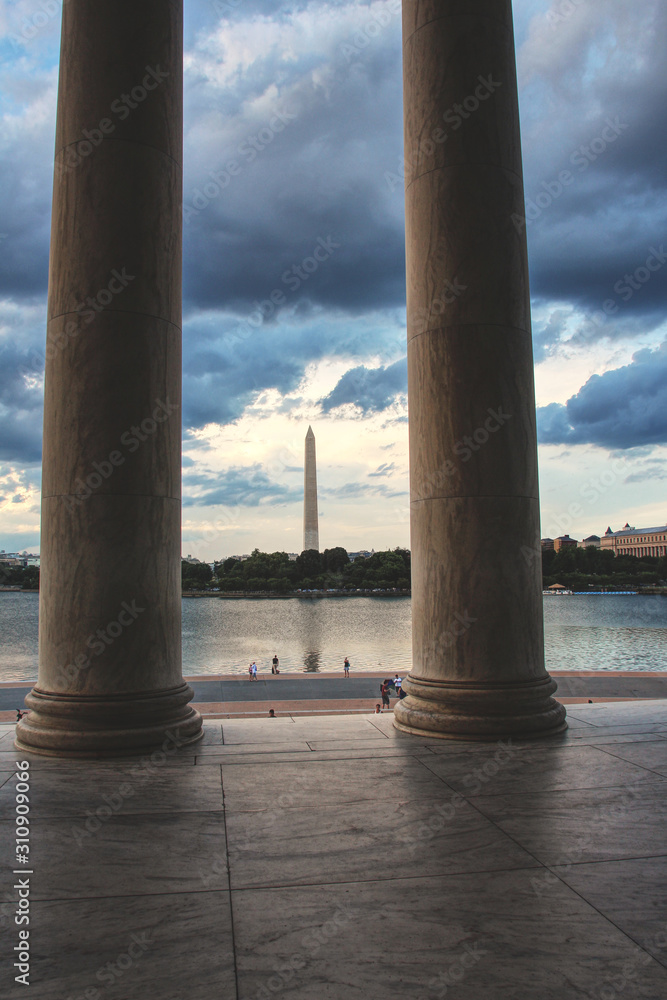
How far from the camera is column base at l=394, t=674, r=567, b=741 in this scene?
37.5 metres

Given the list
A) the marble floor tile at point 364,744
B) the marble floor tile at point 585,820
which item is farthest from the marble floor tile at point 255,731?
the marble floor tile at point 585,820

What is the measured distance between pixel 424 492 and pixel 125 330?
18.0 meters

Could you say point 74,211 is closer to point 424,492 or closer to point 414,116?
point 414,116

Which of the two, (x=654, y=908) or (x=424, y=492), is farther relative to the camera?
(x=424, y=492)

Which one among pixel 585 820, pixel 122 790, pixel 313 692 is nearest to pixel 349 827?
pixel 585 820

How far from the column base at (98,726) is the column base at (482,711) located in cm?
1249

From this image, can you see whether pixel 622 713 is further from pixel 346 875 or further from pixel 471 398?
pixel 346 875

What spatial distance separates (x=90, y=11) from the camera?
3819 cm

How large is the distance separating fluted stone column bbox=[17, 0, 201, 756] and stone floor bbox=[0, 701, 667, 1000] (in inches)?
150

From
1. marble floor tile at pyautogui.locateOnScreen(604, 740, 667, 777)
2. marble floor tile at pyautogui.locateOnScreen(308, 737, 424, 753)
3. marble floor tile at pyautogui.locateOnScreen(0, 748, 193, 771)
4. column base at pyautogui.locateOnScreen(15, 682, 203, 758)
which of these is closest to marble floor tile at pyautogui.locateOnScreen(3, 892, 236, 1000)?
marble floor tile at pyautogui.locateOnScreen(0, 748, 193, 771)

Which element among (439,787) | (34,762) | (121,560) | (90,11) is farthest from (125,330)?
(439,787)

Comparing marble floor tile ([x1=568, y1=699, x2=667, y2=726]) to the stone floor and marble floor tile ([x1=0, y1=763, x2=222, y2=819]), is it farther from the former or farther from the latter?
marble floor tile ([x1=0, y1=763, x2=222, y2=819])

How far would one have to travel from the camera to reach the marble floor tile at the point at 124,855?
2056cm

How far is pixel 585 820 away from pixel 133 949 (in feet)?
52.6
